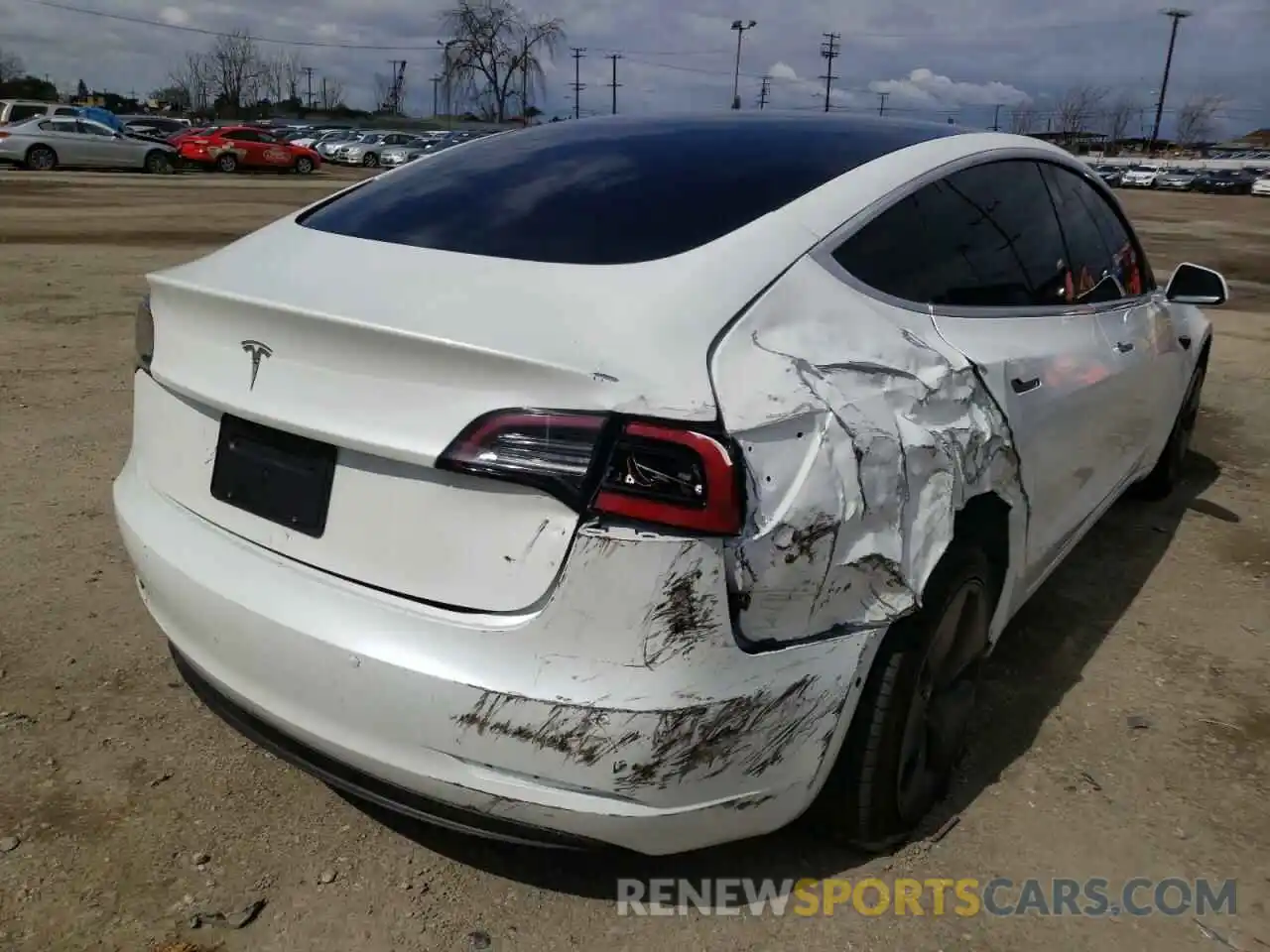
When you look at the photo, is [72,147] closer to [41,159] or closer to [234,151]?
[41,159]

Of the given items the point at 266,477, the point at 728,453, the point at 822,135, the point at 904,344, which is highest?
the point at 822,135

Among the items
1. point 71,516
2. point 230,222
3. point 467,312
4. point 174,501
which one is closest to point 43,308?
point 71,516

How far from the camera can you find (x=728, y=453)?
185cm

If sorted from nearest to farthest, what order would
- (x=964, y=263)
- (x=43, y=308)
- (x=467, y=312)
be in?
(x=467, y=312) < (x=964, y=263) < (x=43, y=308)

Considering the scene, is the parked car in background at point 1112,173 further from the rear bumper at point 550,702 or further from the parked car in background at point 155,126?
the rear bumper at point 550,702

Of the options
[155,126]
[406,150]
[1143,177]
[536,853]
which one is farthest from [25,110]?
[1143,177]

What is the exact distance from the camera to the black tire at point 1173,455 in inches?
195

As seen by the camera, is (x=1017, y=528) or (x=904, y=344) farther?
(x=1017, y=528)

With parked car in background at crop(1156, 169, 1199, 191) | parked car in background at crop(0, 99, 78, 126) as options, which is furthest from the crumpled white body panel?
parked car in background at crop(1156, 169, 1199, 191)

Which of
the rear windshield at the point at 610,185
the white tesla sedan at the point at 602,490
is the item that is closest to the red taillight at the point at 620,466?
the white tesla sedan at the point at 602,490

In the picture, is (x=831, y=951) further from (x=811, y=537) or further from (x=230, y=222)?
(x=230, y=222)

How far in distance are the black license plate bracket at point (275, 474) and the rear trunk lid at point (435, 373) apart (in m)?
0.03

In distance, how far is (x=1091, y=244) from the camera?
11.8 ft

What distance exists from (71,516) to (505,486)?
3.16 m
